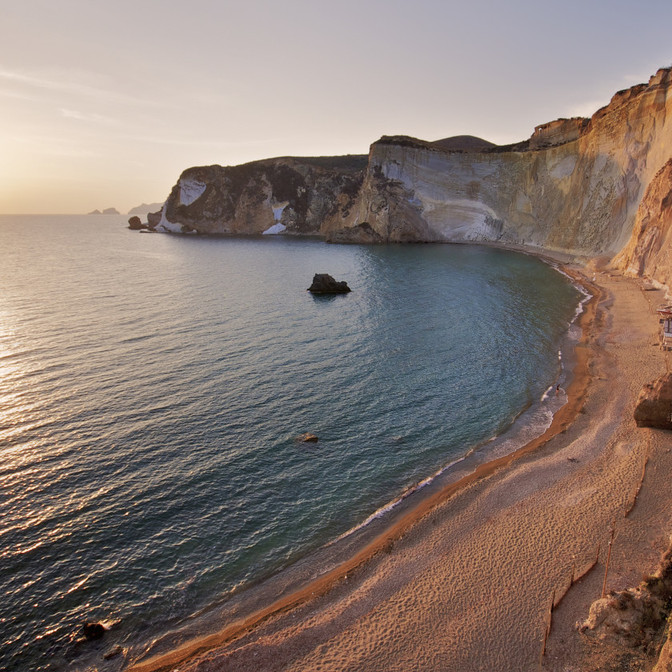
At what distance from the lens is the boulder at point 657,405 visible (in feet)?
67.0

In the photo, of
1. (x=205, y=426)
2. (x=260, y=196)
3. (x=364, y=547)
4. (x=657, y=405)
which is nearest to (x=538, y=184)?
(x=260, y=196)

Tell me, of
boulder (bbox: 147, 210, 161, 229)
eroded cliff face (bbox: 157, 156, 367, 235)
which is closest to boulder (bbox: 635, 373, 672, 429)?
eroded cliff face (bbox: 157, 156, 367, 235)

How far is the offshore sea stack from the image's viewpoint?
5769cm

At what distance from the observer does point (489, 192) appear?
329ft

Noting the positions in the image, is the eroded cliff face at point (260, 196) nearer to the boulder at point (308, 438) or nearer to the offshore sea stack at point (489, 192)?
the offshore sea stack at point (489, 192)

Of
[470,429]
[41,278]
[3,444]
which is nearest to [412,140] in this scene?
[41,278]

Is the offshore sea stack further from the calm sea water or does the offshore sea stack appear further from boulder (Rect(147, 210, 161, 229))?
the calm sea water

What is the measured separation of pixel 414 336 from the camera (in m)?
37.1

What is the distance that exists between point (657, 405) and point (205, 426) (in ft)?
71.0

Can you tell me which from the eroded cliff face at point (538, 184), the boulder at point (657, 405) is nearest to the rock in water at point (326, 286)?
the boulder at point (657, 405)

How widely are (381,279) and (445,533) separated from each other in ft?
159

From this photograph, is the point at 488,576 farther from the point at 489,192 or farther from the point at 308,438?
the point at 489,192

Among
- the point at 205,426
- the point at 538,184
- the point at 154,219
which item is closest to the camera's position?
the point at 205,426

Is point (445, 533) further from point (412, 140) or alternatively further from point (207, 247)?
point (412, 140)
